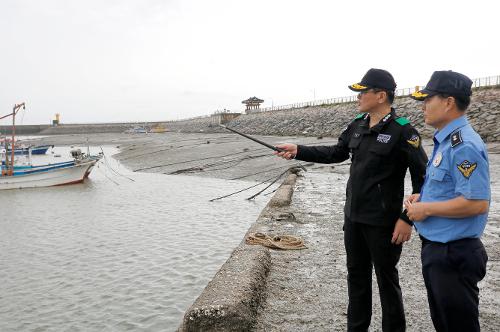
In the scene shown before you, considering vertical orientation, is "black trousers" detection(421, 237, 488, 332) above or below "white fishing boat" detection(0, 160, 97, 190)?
above

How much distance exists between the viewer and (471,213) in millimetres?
2352

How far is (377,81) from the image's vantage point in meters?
3.22

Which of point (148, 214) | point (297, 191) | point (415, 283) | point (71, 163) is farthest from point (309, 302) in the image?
point (71, 163)

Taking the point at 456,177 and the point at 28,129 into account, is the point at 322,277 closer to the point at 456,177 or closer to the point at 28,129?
the point at 456,177

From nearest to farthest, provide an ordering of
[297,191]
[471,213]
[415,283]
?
[471,213], [415,283], [297,191]

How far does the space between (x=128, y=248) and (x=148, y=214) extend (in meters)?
3.89

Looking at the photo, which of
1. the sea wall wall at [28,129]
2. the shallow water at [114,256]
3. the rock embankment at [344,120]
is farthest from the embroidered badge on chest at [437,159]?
the sea wall wall at [28,129]

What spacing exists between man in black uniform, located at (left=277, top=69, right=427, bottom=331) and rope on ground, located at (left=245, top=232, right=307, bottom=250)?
2656 millimetres

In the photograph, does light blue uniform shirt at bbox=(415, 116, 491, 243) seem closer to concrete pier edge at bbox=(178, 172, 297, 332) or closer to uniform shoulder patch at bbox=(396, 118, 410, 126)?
uniform shoulder patch at bbox=(396, 118, 410, 126)

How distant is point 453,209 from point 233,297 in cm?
215

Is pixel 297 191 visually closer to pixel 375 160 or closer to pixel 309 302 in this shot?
pixel 309 302

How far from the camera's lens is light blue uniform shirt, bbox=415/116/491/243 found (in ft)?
7.63

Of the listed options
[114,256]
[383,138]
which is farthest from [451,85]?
[114,256]

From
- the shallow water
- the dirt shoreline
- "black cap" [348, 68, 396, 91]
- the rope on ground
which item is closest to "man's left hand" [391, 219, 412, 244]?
"black cap" [348, 68, 396, 91]
